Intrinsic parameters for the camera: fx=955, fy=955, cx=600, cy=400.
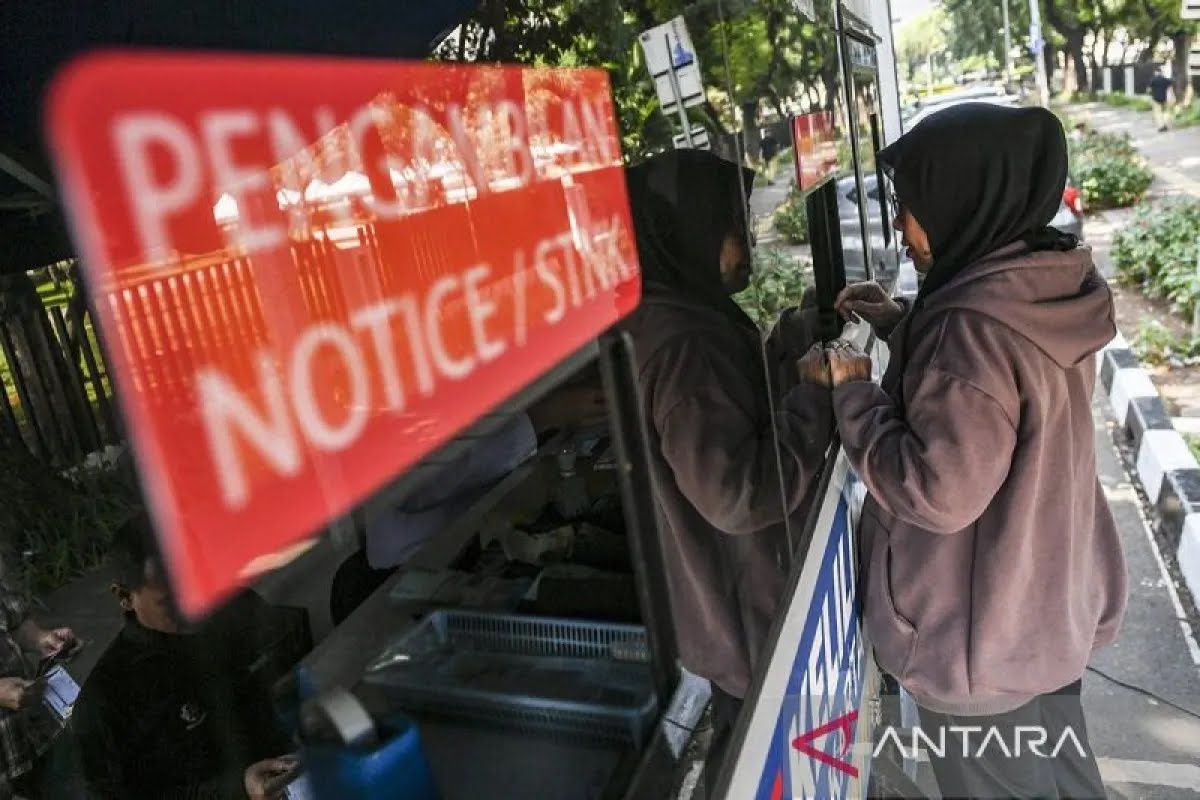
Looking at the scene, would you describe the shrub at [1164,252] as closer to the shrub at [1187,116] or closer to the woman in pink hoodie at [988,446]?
the woman in pink hoodie at [988,446]

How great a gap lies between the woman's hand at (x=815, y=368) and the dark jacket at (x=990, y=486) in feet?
0.18

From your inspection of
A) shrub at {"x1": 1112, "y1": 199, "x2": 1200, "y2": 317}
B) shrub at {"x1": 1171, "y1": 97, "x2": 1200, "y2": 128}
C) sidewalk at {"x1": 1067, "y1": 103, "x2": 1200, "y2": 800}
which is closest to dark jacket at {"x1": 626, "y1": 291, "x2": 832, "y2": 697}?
sidewalk at {"x1": 1067, "y1": 103, "x2": 1200, "y2": 800}

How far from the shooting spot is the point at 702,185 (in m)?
1.23

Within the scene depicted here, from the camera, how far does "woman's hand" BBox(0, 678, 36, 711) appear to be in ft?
1.94

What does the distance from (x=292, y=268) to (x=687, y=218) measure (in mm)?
645

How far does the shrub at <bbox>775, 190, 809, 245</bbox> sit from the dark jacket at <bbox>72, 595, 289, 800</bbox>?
1204 mm

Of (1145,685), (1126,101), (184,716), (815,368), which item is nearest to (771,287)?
(815,368)

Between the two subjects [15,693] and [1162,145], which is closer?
[15,693]

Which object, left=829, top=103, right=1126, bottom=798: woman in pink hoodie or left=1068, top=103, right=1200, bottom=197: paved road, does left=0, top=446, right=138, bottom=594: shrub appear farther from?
left=1068, top=103, right=1200, bottom=197: paved road

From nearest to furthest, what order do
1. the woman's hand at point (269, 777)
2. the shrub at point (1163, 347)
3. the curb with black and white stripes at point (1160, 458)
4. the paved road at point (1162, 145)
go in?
the woman's hand at point (269, 777) < the curb with black and white stripes at point (1160, 458) < the shrub at point (1163, 347) < the paved road at point (1162, 145)

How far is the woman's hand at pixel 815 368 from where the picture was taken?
5.79 feet

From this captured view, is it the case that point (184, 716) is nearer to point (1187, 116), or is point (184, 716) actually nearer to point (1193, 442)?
point (1193, 442)

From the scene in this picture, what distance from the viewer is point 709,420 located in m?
1.28

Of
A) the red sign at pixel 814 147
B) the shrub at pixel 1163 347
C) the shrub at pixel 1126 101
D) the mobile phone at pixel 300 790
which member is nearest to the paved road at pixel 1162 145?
the shrub at pixel 1126 101
